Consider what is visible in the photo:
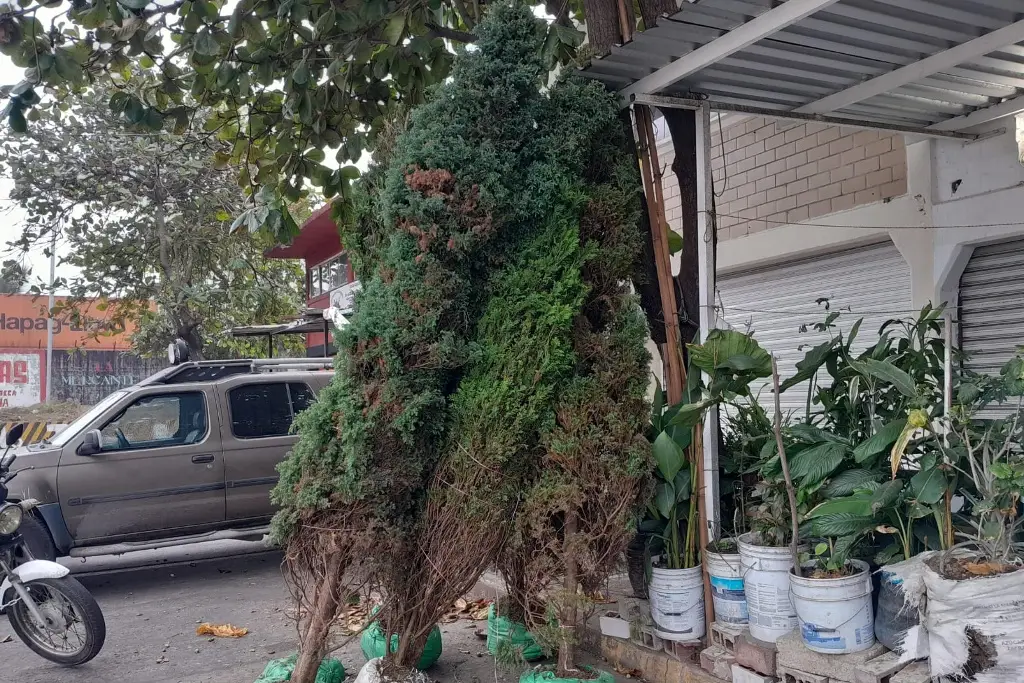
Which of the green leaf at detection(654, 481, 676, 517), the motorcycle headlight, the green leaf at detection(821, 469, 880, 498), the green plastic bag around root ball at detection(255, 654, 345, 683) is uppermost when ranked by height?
the green leaf at detection(821, 469, 880, 498)

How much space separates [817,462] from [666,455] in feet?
2.29

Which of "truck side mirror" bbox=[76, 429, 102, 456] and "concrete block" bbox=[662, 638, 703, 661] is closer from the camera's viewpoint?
"concrete block" bbox=[662, 638, 703, 661]

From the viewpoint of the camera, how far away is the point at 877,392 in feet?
13.6

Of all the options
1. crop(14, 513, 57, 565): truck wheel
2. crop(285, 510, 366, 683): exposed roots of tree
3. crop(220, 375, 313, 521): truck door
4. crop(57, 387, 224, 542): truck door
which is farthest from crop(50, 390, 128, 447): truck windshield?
crop(285, 510, 366, 683): exposed roots of tree

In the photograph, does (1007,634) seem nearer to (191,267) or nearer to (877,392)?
(877,392)

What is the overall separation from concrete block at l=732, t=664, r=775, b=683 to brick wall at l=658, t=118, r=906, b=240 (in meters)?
3.33

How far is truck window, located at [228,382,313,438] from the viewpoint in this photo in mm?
7988

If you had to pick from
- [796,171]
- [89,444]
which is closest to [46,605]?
[89,444]

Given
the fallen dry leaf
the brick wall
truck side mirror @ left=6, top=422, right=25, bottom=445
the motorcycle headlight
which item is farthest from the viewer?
the brick wall

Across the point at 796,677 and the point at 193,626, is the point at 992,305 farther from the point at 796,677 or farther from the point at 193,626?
the point at 193,626

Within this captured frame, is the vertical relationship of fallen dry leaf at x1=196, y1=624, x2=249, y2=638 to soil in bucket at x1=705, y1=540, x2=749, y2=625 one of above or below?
below

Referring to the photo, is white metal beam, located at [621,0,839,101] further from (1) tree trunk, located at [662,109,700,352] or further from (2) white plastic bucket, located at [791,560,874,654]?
(2) white plastic bucket, located at [791,560,874,654]

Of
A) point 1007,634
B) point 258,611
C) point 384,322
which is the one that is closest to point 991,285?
point 1007,634

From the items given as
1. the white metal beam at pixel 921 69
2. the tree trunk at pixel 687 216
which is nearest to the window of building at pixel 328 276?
the tree trunk at pixel 687 216
